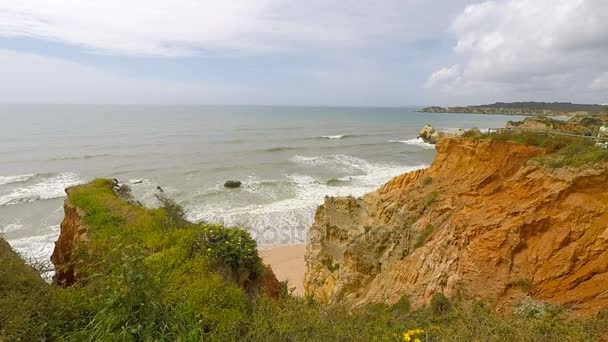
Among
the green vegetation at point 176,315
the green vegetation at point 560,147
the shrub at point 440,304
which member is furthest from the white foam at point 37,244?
the green vegetation at point 560,147

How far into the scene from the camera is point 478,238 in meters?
9.27

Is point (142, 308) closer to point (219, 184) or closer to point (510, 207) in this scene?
point (510, 207)

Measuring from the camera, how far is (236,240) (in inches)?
293

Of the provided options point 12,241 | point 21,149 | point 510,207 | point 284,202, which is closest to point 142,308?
point 510,207

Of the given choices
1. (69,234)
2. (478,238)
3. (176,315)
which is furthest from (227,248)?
(478,238)

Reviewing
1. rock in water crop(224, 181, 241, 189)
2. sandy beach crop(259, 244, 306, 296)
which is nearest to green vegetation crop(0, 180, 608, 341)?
sandy beach crop(259, 244, 306, 296)

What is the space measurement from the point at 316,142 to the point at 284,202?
3134 centimetres

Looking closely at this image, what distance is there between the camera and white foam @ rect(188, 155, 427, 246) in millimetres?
20812

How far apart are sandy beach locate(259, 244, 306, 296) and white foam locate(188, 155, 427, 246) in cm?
97

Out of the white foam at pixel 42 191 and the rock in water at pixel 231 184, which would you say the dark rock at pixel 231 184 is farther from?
the white foam at pixel 42 191

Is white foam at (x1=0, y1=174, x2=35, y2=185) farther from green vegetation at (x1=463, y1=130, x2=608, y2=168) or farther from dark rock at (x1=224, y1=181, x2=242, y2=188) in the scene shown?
green vegetation at (x1=463, y1=130, x2=608, y2=168)

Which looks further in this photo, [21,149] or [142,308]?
[21,149]

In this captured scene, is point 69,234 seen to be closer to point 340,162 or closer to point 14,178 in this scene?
point 14,178

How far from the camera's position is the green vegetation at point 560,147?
9.05 m
